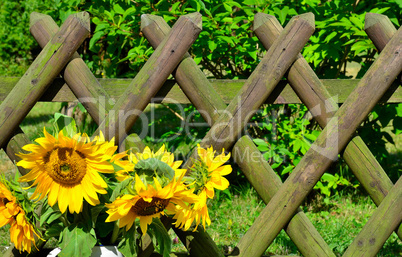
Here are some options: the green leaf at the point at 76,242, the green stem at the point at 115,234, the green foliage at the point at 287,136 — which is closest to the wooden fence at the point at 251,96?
the green stem at the point at 115,234

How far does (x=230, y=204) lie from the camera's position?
2.96m

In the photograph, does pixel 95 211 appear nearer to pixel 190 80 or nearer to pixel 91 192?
pixel 91 192

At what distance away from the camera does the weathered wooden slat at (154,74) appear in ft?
5.32

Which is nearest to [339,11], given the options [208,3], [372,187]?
[208,3]

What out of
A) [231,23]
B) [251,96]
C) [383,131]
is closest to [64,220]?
[251,96]

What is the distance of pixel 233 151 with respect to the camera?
1.71 meters

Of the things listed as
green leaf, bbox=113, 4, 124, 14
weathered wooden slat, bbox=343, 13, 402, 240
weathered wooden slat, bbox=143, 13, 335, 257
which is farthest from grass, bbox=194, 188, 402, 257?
green leaf, bbox=113, 4, 124, 14

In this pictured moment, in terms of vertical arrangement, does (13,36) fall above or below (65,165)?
below

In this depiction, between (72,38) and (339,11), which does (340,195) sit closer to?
(339,11)

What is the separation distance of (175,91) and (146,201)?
24.5 inches

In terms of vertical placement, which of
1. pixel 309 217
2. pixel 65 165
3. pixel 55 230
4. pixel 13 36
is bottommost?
pixel 13 36

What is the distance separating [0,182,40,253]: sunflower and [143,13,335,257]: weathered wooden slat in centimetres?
64

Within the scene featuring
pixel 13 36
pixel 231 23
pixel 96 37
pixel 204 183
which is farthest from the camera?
pixel 13 36

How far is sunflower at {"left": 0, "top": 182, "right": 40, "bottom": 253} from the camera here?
1.20 meters
